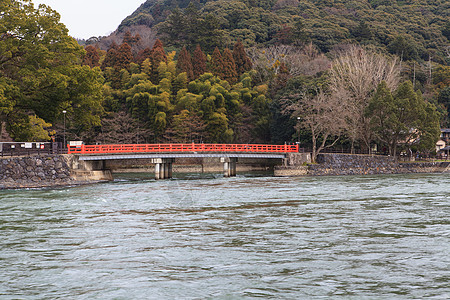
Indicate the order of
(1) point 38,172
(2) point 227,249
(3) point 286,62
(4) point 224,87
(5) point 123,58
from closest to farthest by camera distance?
(2) point 227,249
(1) point 38,172
(4) point 224,87
(5) point 123,58
(3) point 286,62

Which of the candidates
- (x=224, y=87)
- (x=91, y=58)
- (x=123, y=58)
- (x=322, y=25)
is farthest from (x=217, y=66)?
(x=322, y=25)

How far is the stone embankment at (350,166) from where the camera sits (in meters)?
57.4

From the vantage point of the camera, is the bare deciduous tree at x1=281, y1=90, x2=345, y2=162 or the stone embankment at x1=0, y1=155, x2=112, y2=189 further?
the bare deciduous tree at x1=281, y1=90, x2=345, y2=162

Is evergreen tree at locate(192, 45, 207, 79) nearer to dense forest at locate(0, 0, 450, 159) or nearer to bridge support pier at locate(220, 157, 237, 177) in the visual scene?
dense forest at locate(0, 0, 450, 159)

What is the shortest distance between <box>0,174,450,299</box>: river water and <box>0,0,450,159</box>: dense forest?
2088cm

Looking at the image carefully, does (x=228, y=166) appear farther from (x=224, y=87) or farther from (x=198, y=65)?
(x=198, y=65)

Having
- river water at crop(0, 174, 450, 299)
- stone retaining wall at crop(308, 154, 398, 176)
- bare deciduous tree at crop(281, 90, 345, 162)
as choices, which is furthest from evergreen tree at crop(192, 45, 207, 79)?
river water at crop(0, 174, 450, 299)

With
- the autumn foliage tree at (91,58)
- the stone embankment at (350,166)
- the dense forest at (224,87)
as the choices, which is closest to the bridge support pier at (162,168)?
the dense forest at (224,87)

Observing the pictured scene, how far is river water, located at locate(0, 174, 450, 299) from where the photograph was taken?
12.9m

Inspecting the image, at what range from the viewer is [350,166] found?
58500 mm

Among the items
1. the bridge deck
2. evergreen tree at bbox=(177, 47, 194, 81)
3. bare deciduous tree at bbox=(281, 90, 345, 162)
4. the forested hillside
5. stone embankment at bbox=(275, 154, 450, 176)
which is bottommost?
stone embankment at bbox=(275, 154, 450, 176)

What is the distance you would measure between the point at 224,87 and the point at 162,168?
102 feet

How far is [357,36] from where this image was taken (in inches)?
5212

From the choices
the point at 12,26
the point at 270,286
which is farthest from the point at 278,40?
the point at 270,286
